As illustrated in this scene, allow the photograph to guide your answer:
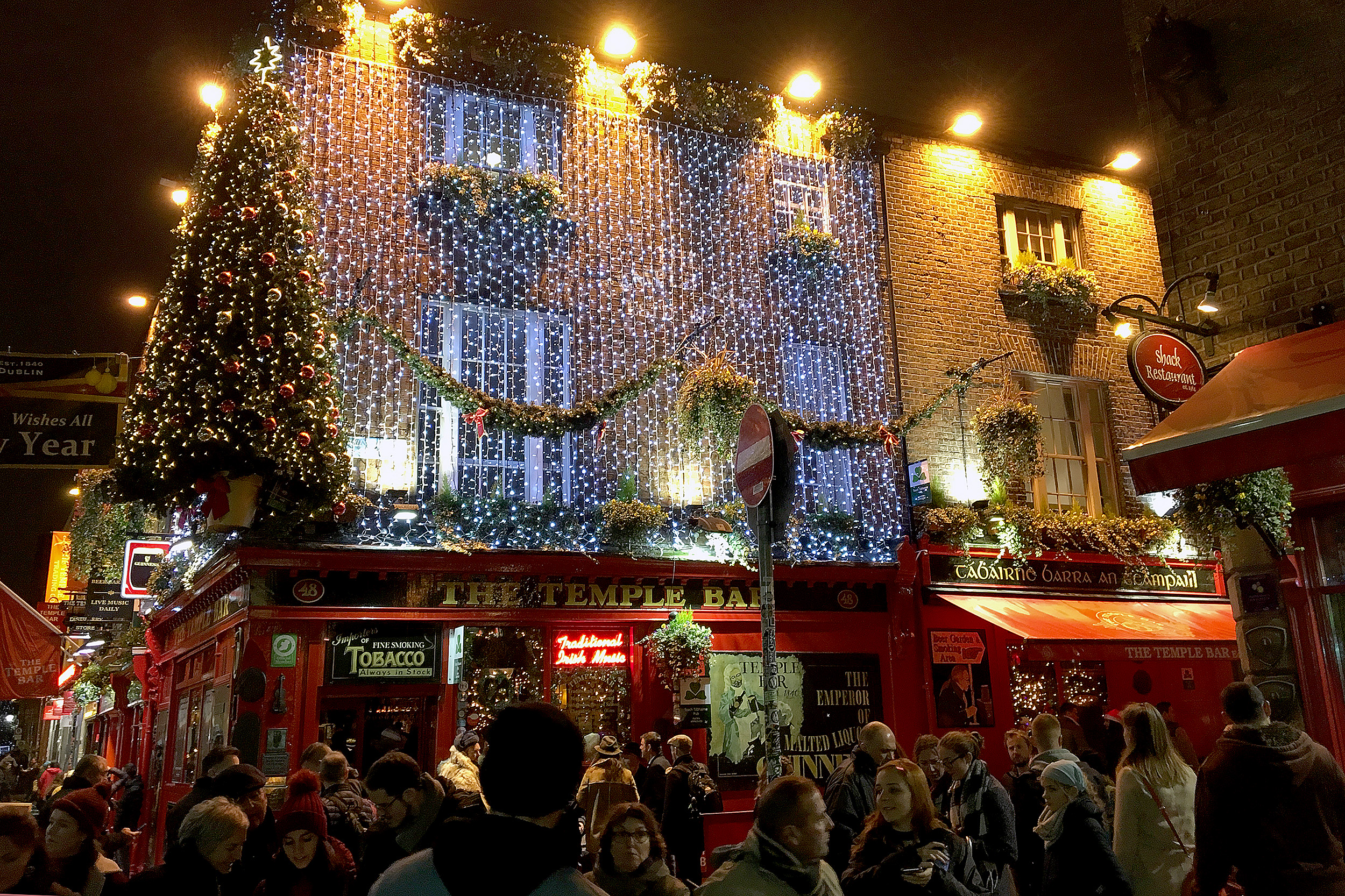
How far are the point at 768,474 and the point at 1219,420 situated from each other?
435 centimetres

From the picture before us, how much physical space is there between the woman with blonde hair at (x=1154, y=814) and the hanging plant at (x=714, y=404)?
917cm

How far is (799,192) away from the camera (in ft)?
57.4

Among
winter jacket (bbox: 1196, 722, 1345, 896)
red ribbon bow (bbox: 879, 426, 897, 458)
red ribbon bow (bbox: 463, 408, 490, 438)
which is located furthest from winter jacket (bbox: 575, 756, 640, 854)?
red ribbon bow (bbox: 879, 426, 897, 458)

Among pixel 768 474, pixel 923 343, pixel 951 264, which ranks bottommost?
Result: pixel 768 474

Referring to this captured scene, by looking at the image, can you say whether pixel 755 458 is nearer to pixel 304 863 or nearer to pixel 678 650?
pixel 304 863

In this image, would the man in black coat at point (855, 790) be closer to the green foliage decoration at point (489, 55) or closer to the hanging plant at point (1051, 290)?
the green foliage decoration at point (489, 55)

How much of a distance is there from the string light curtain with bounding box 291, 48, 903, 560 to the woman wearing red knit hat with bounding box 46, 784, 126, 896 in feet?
28.8

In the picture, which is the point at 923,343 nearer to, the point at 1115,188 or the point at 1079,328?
the point at 1079,328

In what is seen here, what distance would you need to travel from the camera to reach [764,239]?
16875mm

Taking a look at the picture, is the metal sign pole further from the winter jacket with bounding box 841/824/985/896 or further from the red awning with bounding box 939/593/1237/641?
the red awning with bounding box 939/593/1237/641

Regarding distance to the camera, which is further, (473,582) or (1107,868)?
(473,582)

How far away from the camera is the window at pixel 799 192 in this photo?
1723 centimetres

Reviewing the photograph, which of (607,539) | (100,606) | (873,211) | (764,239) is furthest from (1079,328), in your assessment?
(100,606)

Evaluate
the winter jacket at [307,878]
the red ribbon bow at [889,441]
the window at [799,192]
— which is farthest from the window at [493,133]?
the winter jacket at [307,878]
